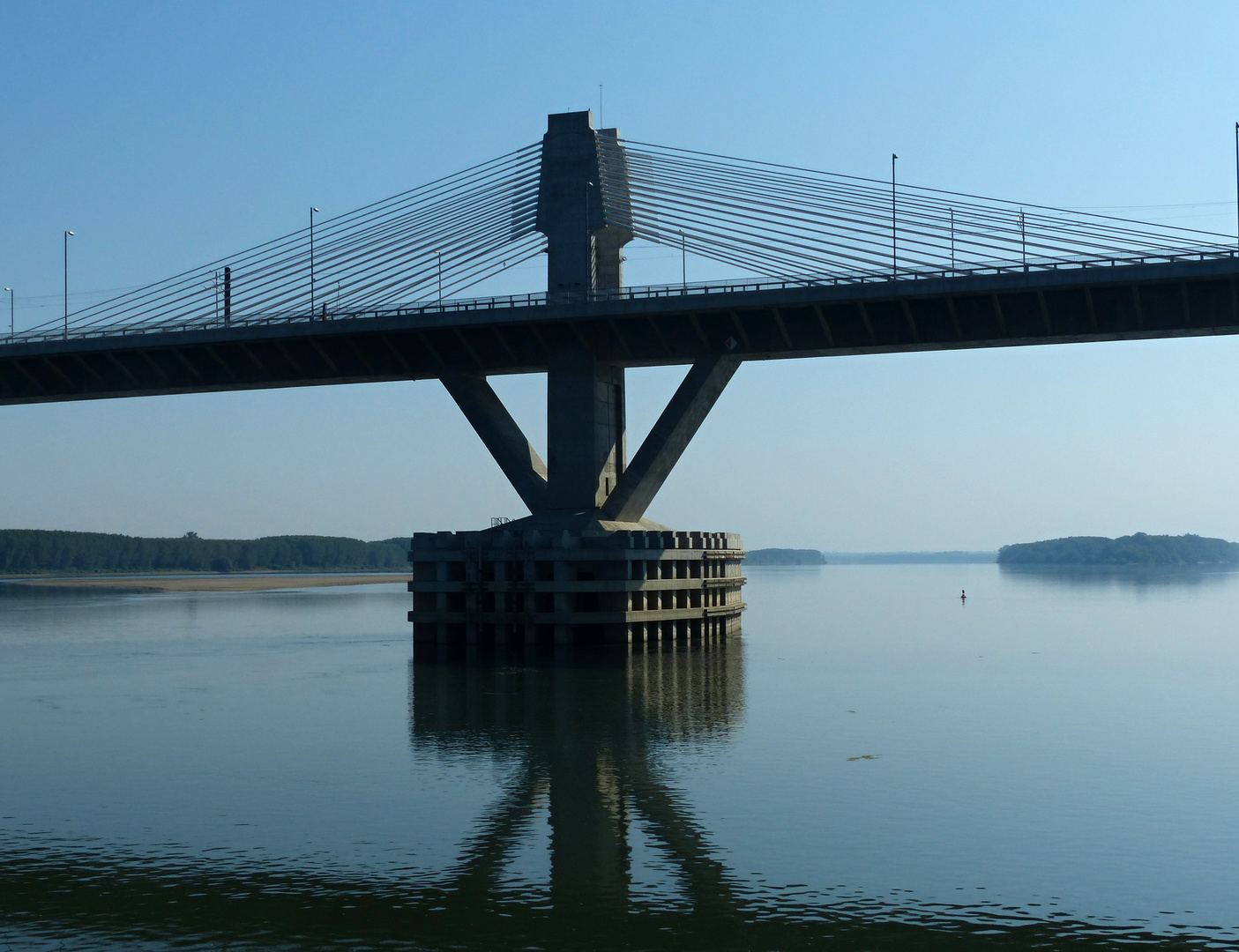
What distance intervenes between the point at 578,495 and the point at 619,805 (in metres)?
30.7

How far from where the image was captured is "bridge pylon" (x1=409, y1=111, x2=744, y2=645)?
51.2 meters

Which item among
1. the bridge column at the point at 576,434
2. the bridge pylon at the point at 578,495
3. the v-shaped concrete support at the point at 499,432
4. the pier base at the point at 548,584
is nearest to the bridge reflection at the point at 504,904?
the pier base at the point at 548,584

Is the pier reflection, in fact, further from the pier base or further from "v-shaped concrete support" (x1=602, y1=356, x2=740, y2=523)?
"v-shaped concrete support" (x1=602, y1=356, x2=740, y2=523)

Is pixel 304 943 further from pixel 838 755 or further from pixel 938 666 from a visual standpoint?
pixel 938 666

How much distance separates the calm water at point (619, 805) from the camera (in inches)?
679

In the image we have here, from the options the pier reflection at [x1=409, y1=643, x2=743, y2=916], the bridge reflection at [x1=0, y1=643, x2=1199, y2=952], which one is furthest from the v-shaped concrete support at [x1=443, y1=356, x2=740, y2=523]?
the bridge reflection at [x1=0, y1=643, x2=1199, y2=952]

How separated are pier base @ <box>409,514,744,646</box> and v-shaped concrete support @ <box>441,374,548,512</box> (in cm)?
201

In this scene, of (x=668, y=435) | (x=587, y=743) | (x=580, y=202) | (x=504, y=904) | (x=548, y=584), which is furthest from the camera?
(x=580, y=202)

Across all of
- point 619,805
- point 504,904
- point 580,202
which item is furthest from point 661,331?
point 504,904

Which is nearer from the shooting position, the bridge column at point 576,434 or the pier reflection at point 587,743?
the pier reflection at point 587,743

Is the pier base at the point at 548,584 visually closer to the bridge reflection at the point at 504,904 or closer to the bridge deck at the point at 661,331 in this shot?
the bridge deck at the point at 661,331

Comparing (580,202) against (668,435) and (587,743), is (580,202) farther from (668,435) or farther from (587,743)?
(587,743)

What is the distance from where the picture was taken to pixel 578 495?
179 ft

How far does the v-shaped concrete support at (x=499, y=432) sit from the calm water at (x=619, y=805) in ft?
29.5
